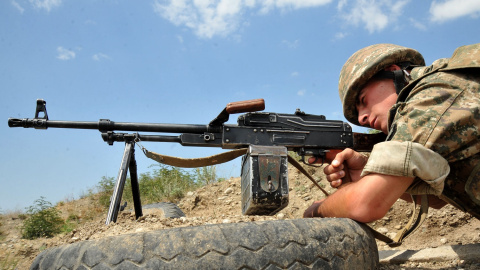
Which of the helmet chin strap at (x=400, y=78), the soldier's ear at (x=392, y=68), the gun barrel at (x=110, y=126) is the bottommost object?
the gun barrel at (x=110, y=126)

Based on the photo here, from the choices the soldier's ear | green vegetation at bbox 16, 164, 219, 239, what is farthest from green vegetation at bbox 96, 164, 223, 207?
the soldier's ear

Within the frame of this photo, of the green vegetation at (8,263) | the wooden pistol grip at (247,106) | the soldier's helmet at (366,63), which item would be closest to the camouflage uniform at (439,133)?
the soldier's helmet at (366,63)

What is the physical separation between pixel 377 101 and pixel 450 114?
0.90 m

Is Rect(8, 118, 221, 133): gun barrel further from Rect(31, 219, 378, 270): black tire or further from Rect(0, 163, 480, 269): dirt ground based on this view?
Rect(31, 219, 378, 270): black tire

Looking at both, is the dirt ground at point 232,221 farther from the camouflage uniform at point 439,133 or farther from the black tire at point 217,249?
the camouflage uniform at point 439,133

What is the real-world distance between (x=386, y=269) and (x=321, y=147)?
5.12ft

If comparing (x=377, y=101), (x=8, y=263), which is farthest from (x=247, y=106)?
(x=8, y=263)

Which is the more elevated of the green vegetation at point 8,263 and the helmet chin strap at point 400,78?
the helmet chin strap at point 400,78

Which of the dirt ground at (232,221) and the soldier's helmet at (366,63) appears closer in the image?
the dirt ground at (232,221)

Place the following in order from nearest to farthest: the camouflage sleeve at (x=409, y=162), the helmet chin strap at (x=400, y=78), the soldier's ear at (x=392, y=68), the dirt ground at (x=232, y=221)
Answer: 1. the camouflage sleeve at (x=409, y=162)
2. the dirt ground at (x=232, y=221)
3. the helmet chin strap at (x=400, y=78)
4. the soldier's ear at (x=392, y=68)

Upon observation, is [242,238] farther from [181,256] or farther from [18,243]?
[18,243]

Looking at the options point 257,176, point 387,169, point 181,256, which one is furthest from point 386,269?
point 181,256

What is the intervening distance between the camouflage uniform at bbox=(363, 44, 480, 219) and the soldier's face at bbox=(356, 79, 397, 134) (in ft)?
1.40

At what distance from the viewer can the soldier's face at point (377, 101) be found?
315 cm
